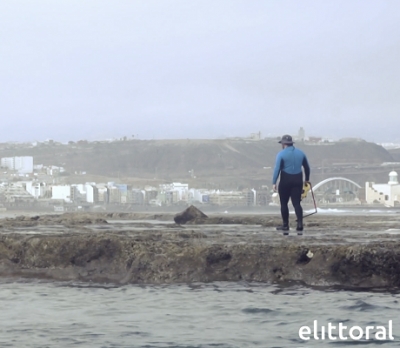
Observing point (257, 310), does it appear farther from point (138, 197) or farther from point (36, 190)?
point (36, 190)

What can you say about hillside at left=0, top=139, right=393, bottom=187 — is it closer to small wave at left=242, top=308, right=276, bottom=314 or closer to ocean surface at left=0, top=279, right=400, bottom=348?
ocean surface at left=0, top=279, right=400, bottom=348

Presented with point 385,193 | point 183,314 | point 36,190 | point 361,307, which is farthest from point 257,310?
point 36,190

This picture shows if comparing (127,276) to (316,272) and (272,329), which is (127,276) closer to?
(316,272)

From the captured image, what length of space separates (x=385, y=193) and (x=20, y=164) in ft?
232

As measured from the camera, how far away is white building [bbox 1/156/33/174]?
15362 centimetres

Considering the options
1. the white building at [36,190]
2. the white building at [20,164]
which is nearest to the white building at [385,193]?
the white building at [36,190]

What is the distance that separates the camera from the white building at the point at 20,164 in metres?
154

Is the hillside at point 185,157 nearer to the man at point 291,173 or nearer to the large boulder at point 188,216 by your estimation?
the large boulder at point 188,216

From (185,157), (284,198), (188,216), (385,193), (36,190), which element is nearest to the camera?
(284,198)

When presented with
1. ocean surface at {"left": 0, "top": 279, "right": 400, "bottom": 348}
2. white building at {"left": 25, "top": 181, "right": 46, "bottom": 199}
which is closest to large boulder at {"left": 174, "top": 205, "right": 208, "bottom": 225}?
ocean surface at {"left": 0, "top": 279, "right": 400, "bottom": 348}

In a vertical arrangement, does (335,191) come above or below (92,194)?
below

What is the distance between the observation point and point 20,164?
512ft

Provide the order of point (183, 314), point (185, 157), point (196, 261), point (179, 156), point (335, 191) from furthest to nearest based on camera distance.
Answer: point (179, 156)
point (185, 157)
point (335, 191)
point (196, 261)
point (183, 314)

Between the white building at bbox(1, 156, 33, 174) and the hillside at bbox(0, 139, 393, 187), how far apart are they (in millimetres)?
6544
